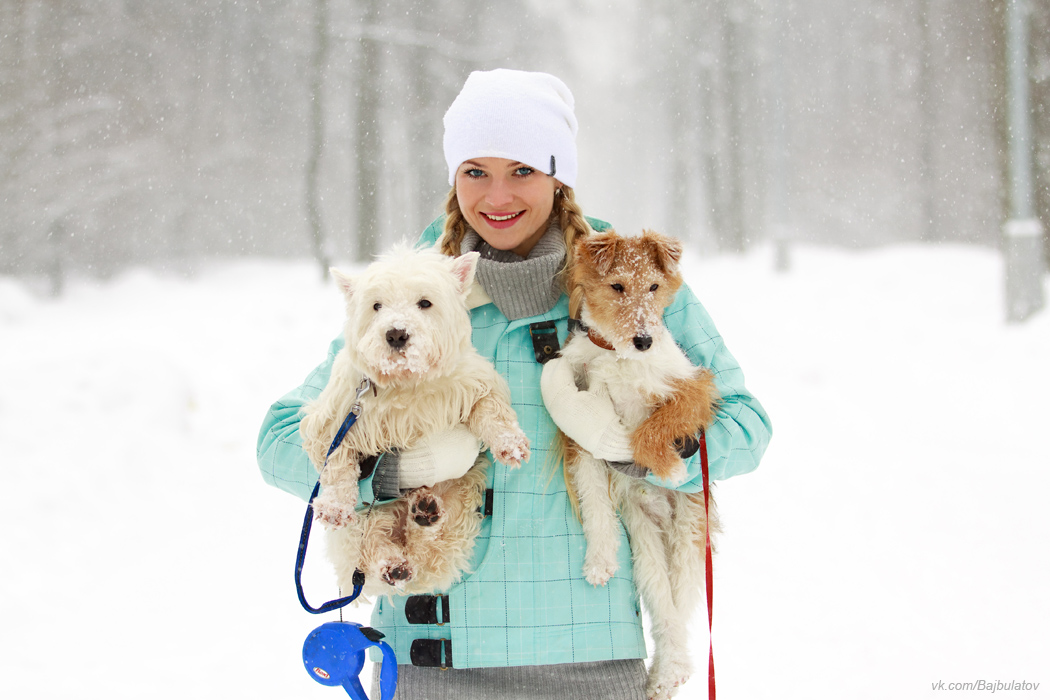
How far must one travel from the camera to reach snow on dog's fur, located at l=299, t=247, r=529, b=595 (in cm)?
212

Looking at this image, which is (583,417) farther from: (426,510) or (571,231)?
(571,231)

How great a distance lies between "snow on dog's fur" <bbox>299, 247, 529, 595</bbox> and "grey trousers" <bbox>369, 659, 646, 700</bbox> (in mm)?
262

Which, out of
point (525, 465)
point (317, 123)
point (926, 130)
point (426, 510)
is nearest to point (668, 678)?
point (525, 465)

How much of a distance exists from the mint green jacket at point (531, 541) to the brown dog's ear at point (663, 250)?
0.18 metres

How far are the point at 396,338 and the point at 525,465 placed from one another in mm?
578

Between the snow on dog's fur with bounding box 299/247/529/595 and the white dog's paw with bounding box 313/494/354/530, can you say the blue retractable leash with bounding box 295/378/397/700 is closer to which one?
the white dog's paw with bounding box 313/494/354/530

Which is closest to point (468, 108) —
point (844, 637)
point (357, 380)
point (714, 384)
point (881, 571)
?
point (357, 380)

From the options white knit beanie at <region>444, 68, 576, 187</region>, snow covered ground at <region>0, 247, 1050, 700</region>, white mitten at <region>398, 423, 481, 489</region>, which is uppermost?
white knit beanie at <region>444, 68, 576, 187</region>

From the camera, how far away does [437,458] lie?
2156 mm

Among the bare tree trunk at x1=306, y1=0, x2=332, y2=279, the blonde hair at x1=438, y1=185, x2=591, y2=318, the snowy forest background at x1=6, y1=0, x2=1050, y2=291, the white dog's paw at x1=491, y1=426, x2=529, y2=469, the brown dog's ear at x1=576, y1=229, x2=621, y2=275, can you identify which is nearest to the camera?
the white dog's paw at x1=491, y1=426, x2=529, y2=469

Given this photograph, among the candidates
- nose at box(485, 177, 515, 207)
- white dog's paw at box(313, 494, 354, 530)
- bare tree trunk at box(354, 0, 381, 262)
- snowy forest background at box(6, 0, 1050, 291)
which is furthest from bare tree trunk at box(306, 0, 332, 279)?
white dog's paw at box(313, 494, 354, 530)

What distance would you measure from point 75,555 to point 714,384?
5.43 m

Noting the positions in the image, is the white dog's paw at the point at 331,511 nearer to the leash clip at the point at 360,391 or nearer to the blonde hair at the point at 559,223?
the leash clip at the point at 360,391

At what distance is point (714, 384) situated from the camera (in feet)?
7.93
